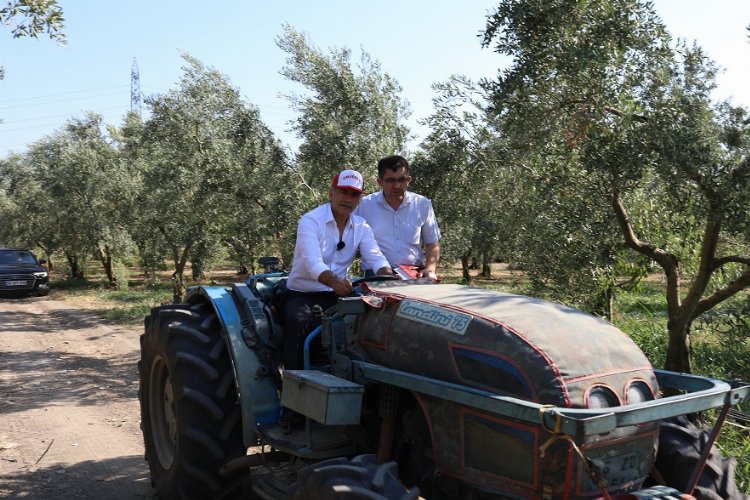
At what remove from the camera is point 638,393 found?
298cm

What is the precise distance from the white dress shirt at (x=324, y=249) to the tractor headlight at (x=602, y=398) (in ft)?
5.94

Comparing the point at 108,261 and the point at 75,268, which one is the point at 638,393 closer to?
the point at 108,261

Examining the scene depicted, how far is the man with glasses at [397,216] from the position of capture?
526cm

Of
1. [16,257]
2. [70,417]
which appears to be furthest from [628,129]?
[16,257]

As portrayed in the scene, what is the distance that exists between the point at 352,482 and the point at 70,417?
547cm

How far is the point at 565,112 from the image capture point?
272 inches

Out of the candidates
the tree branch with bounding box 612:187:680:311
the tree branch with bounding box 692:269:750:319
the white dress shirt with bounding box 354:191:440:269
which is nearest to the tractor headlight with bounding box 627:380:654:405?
the white dress shirt with bounding box 354:191:440:269

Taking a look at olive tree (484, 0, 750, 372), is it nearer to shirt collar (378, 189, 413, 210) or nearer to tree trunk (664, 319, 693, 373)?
tree trunk (664, 319, 693, 373)

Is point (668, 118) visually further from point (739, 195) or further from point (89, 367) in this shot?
point (89, 367)

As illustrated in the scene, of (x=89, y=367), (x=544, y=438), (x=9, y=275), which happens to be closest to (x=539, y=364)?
(x=544, y=438)

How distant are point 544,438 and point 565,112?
4.88m

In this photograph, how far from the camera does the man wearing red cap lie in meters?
4.07

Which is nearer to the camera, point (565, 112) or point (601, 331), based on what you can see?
point (601, 331)

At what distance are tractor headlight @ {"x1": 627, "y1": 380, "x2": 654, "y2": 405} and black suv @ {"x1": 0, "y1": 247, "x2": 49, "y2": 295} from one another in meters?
22.1
